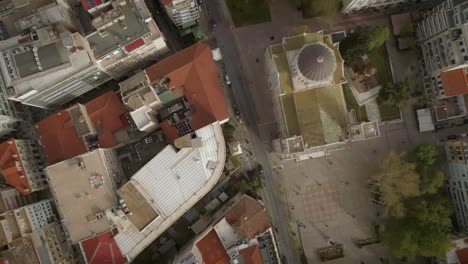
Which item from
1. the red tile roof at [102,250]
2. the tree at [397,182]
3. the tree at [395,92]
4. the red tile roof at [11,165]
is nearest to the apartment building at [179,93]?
the red tile roof at [102,250]

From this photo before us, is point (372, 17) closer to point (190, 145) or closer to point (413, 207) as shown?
point (413, 207)

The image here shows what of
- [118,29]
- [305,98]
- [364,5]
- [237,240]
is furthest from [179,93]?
[364,5]

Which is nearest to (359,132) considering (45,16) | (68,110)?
(68,110)

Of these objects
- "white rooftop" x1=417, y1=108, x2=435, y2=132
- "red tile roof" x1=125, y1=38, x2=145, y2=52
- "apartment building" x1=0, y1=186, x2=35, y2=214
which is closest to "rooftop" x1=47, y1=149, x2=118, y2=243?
"apartment building" x1=0, y1=186, x2=35, y2=214

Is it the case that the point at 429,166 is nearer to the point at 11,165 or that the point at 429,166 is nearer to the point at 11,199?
the point at 11,165

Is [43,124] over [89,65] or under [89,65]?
under

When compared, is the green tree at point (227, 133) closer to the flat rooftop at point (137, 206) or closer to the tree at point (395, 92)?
the flat rooftop at point (137, 206)
